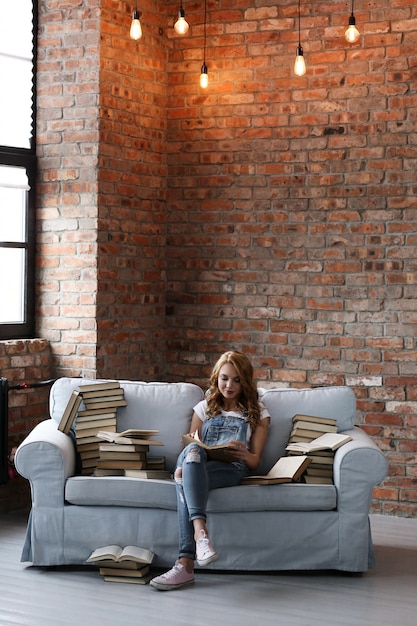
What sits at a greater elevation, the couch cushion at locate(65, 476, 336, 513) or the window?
the window

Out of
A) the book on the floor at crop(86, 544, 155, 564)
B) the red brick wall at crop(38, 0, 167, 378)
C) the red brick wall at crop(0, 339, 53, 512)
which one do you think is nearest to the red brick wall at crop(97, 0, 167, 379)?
the red brick wall at crop(38, 0, 167, 378)

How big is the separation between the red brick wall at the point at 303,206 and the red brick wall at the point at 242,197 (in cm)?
1

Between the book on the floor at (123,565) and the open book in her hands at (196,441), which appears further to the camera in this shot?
the open book in her hands at (196,441)

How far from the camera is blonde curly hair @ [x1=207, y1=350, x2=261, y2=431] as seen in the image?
5098 millimetres

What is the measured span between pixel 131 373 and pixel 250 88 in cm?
206

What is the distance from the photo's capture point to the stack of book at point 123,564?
466 centimetres

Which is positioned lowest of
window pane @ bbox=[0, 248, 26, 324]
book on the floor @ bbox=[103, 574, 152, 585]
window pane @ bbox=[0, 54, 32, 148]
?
book on the floor @ bbox=[103, 574, 152, 585]

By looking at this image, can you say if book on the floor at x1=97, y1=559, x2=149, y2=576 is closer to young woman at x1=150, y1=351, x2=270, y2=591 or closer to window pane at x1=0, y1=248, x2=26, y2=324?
young woman at x1=150, y1=351, x2=270, y2=591

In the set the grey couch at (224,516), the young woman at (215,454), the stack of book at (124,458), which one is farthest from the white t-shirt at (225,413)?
the grey couch at (224,516)

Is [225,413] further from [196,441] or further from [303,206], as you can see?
[303,206]

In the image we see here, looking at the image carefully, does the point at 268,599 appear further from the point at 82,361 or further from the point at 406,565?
the point at 82,361

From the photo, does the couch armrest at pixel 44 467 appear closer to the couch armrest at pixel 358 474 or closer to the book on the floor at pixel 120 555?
the book on the floor at pixel 120 555

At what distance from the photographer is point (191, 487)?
4668mm

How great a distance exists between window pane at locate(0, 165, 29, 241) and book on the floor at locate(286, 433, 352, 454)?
7.69 feet
